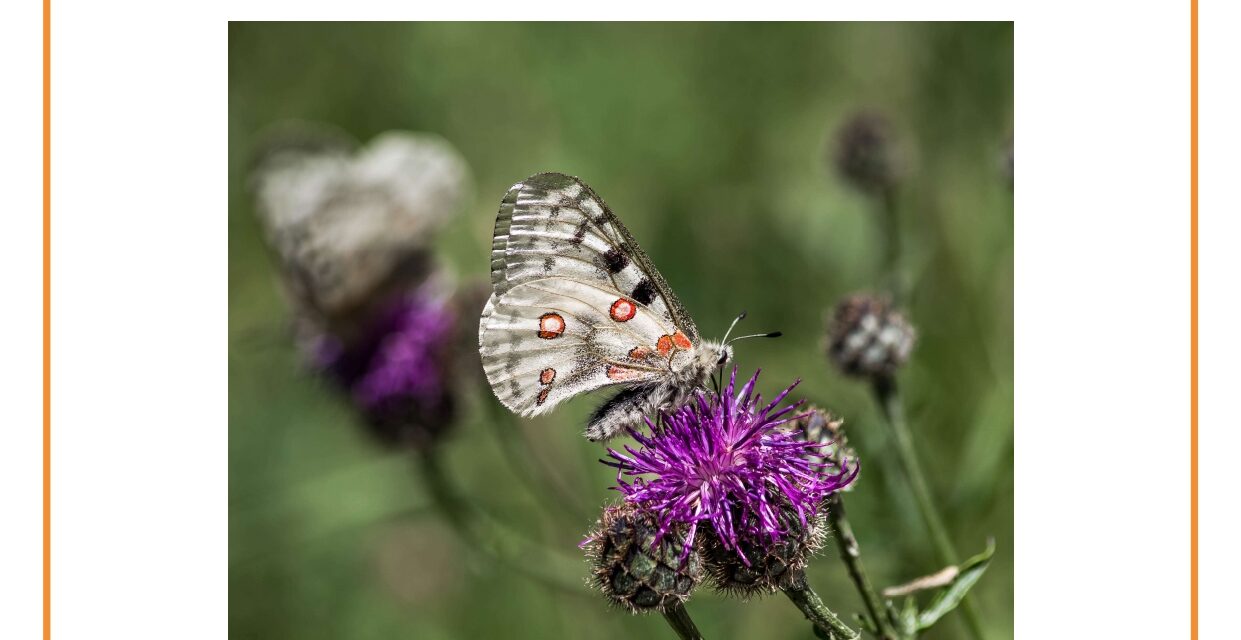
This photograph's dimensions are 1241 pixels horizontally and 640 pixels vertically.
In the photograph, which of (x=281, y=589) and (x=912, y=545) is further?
(x=281, y=589)

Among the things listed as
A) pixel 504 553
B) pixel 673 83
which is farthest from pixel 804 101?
pixel 504 553

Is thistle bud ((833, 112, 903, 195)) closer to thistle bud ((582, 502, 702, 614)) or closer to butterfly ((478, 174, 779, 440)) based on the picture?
butterfly ((478, 174, 779, 440))

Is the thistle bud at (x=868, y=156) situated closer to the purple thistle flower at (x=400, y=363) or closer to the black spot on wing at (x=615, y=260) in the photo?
the purple thistle flower at (x=400, y=363)

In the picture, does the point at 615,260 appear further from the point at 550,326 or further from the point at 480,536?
the point at 480,536

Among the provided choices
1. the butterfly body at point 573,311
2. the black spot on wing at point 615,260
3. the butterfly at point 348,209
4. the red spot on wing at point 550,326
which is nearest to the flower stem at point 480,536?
the butterfly at point 348,209
